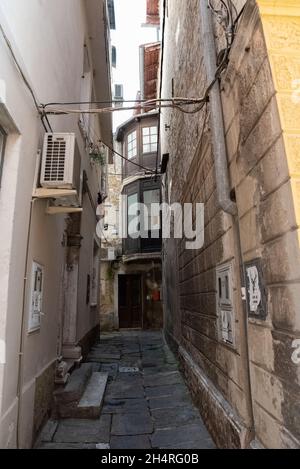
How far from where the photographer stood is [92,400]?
15.5 ft

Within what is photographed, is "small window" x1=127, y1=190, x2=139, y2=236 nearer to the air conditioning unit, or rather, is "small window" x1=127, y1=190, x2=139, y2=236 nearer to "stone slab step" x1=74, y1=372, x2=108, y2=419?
"stone slab step" x1=74, y1=372, x2=108, y2=419

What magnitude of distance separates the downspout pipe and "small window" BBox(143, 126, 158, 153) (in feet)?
40.8

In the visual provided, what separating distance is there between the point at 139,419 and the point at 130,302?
11.6 meters

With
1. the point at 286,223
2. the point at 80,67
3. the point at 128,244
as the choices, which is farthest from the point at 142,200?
the point at 286,223

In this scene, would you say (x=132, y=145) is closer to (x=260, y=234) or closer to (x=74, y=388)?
(x=74, y=388)

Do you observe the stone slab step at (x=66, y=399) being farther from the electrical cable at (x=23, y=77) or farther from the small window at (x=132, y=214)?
the small window at (x=132, y=214)

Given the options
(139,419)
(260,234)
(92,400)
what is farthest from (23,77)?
(139,419)

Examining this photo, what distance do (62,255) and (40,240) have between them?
1.61 meters

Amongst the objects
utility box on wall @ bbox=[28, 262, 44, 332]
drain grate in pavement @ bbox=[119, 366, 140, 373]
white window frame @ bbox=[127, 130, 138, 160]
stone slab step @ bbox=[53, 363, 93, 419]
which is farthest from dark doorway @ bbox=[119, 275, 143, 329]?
utility box on wall @ bbox=[28, 262, 44, 332]

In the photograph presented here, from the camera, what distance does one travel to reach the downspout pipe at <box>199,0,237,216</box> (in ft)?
10.2

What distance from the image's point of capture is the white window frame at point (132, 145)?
16562 millimetres

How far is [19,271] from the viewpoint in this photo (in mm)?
3094
